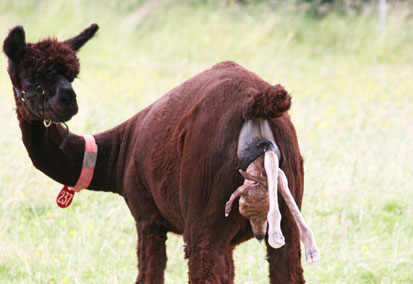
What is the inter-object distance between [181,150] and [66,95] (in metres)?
0.66

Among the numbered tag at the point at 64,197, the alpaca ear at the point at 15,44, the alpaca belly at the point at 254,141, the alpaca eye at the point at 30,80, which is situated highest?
the alpaca ear at the point at 15,44

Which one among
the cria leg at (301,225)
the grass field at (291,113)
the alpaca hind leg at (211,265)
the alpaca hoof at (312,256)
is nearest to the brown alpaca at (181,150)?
the alpaca hind leg at (211,265)

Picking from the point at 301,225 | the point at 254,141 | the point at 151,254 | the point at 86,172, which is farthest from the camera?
the point at 86,172

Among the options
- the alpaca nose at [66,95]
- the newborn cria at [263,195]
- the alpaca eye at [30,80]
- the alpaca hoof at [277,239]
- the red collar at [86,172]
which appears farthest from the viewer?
the red collar at [86,172]

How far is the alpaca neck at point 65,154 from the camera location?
431cm

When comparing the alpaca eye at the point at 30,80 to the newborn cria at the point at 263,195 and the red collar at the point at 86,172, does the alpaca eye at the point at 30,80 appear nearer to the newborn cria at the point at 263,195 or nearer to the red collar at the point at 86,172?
the red collar at the point at 86,172

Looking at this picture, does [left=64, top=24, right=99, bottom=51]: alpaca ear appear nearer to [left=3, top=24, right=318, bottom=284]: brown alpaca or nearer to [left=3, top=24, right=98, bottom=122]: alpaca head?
[left=3, top=24, right=318, bottom=284]: brown alpaca

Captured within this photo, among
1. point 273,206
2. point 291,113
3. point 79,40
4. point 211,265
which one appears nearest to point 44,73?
point 79,40

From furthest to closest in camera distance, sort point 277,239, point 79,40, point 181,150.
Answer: point 79,40, point 181,150, point 277,239

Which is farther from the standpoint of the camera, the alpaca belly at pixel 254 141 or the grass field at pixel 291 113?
the grass field at pixel 291 113

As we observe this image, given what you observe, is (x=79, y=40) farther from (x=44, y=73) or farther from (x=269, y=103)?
(x=269, y=103)

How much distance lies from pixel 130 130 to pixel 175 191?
927 mm

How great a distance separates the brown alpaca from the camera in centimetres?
349

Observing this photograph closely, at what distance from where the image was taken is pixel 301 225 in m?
3.31
